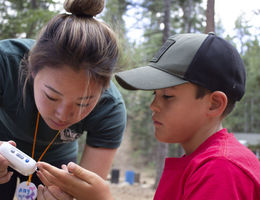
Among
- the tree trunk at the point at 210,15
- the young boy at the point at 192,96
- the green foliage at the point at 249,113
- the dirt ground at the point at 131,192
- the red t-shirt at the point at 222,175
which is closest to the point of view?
the red t-shirt at the point at 222,175

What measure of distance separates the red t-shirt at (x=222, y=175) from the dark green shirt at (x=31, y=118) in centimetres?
69

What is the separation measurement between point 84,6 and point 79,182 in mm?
838

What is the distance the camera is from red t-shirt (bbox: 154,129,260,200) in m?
0.97

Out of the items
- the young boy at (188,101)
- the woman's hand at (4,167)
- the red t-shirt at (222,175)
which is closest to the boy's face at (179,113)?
the young boy at (188,101)

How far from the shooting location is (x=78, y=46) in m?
1.38

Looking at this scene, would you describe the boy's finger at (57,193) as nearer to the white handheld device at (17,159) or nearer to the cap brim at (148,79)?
the white handheld device at (17,159)

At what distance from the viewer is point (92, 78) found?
1416 mm

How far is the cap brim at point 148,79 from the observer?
1.23 metres

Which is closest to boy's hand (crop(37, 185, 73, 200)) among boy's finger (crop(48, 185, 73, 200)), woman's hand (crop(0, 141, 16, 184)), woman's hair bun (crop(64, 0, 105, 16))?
boy's finger (crop(48, 185, 73, 200))

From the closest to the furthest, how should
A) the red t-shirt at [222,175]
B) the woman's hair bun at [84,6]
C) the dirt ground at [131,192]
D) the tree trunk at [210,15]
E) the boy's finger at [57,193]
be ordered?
1. the red t-shirt at [222,175]
2. the boy's finger at [57,193]
3. the woman's hair bun at [84,6]
4. the tree trunk at [210,15]
5. the dirt ground at [131,192]

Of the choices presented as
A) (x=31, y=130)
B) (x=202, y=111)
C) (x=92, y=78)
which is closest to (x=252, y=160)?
(x=202, y=111)

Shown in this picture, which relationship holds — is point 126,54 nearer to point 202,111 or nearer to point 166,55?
point 166,55

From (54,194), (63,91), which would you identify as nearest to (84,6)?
(63,91)

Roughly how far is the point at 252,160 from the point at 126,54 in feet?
3.07
